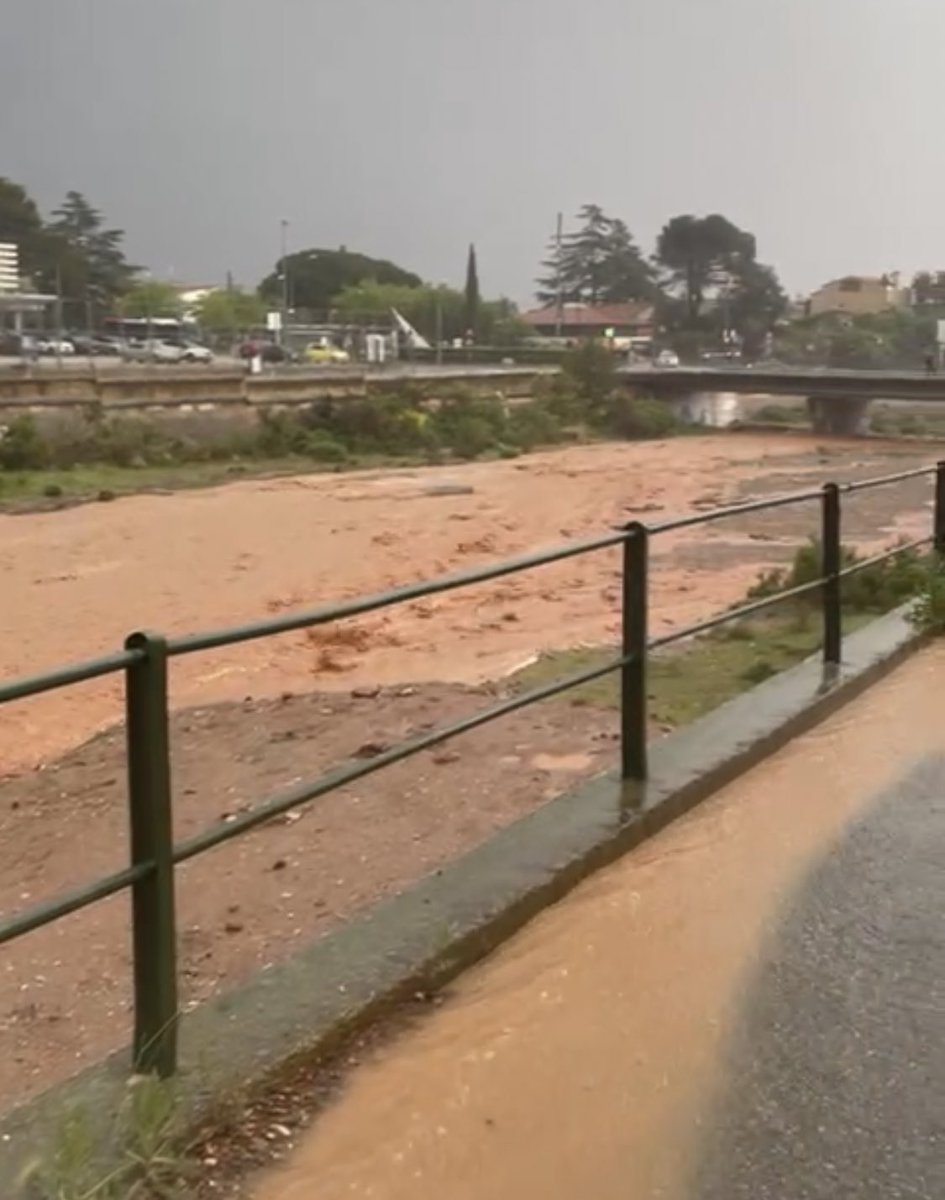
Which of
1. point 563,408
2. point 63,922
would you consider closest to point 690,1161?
point 63,922

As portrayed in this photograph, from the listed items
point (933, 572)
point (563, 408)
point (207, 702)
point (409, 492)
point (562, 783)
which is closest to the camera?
point (562, 783)

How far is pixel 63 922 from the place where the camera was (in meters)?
8.77

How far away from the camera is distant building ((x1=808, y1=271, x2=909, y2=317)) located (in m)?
157

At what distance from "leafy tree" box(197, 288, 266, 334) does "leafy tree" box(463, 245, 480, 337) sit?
44.3 ft

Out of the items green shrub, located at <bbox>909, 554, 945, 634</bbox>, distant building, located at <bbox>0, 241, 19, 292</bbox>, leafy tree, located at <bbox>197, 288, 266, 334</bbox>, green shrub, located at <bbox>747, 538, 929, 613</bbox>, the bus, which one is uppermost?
distant building, located at <bbox>0, 241, 19, 292</bbox>

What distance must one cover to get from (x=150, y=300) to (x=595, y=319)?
49.7 meters

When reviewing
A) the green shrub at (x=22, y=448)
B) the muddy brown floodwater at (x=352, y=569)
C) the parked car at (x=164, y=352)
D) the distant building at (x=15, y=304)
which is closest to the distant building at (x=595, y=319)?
the distant building at (x=15, y=304)

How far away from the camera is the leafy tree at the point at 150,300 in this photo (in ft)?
355

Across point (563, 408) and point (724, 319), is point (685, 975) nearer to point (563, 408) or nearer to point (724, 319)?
point (563, 408)

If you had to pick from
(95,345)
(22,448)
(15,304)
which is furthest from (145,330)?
(22,448)

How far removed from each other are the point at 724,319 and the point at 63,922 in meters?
136

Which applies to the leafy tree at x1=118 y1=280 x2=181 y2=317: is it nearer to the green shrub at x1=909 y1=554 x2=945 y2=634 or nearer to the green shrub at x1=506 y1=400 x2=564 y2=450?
the green shrub at x1=506 y1=400 x2=564 y2=450

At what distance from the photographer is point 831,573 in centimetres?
839

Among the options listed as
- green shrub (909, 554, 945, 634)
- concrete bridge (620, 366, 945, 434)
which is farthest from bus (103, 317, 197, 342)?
green shrub (909, 554, 945, 634)
